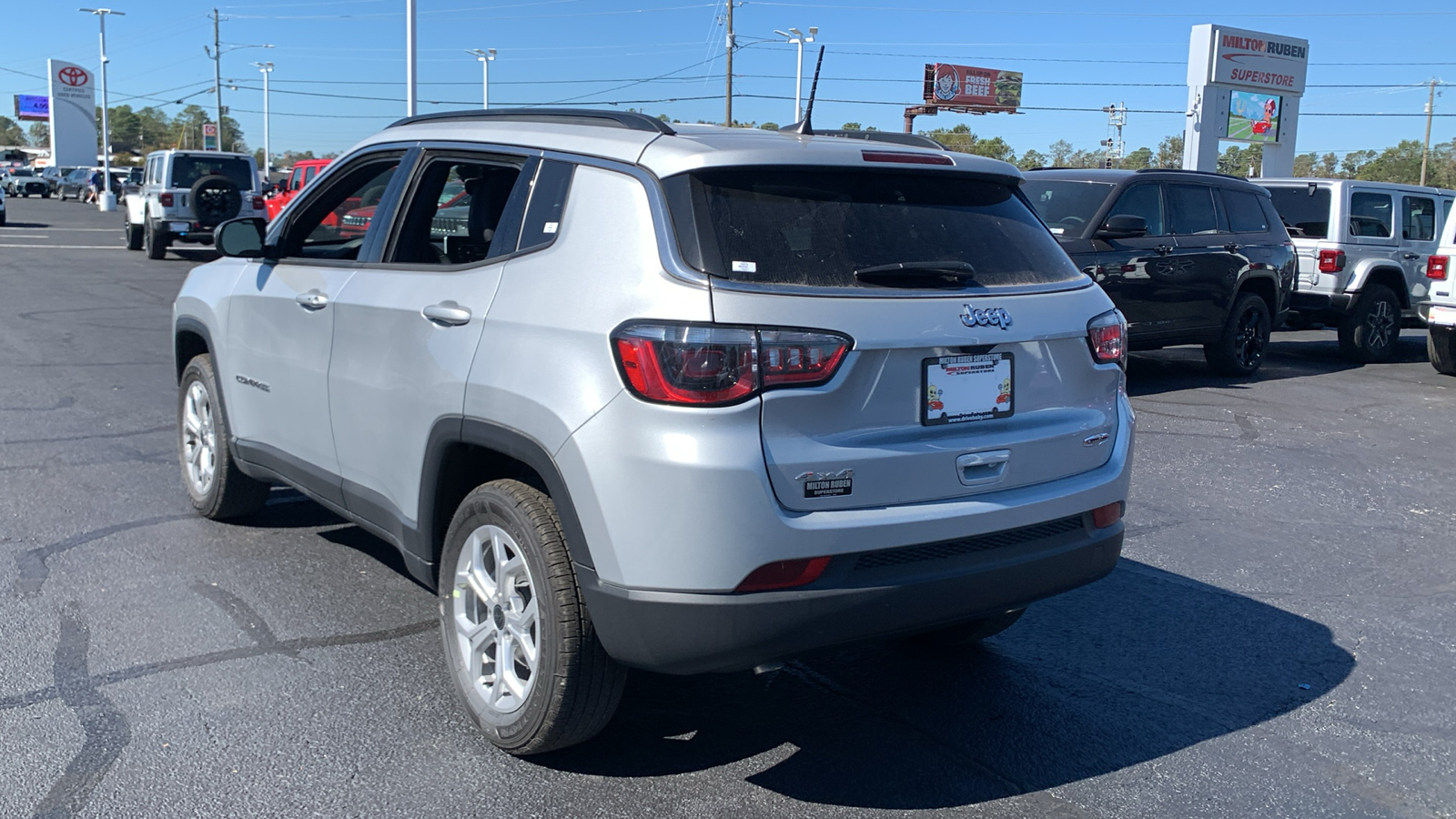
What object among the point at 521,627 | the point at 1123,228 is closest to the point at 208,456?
the point at 521,627

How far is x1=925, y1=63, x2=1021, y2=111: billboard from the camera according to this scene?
72.2 metres

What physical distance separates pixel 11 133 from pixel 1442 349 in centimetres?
20315

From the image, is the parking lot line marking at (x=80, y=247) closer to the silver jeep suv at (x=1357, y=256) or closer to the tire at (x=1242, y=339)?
the silver jeep suv at (x=1357, y=256)

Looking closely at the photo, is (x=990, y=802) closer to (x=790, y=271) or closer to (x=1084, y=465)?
(x=1084, y=465)

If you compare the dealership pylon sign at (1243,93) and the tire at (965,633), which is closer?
the tire at (965,633)

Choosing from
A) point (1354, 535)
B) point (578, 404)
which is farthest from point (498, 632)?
point (1354, 535)

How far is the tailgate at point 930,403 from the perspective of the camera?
118 inches

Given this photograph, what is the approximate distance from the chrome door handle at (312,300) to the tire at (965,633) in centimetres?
239

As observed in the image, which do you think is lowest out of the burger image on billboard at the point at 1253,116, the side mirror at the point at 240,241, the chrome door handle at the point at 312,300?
the chrome door handle at the point at 312,300

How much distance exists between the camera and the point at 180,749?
345 cm

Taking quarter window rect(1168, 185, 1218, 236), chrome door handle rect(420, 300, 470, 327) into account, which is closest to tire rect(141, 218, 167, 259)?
quarter window rect(1168, 185, 1218, 236)

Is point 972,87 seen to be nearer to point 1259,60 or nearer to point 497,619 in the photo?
point 1259,60

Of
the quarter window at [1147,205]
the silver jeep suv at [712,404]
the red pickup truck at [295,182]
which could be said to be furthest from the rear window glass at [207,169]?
the silver jeep suv at [712,404]

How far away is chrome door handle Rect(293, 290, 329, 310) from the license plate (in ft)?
7.36
